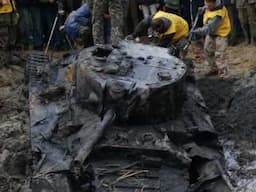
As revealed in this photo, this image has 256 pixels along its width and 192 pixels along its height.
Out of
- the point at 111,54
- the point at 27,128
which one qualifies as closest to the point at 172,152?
the point at 111,54

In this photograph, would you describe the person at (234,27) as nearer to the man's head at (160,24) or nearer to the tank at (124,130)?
the man's head at (160,24)

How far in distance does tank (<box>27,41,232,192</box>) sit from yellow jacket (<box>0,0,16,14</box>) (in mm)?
4984

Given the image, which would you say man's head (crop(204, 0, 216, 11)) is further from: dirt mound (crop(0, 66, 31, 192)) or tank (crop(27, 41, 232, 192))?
dirt mound (crop(0, 66, 31, 192))

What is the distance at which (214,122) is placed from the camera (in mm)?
13711

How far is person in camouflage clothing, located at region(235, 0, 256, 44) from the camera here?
17344 mm

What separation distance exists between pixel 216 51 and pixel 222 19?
0.71 meters

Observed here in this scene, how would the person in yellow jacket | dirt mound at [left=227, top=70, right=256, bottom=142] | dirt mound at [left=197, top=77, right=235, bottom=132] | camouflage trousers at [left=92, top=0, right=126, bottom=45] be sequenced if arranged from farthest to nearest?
camouflage trousers at [left=92, top=0, right=126, bottom=45] → the person in yellow jacket → dirt mound at [left=197, top=77, right=235, bottom=132] → dirt mound at [left=227, top=70, right=256, bottom=142]

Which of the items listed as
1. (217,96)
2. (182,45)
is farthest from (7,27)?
(217,96)

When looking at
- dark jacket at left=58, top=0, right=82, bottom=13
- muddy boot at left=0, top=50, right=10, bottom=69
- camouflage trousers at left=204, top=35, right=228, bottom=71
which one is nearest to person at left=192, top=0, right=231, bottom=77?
camouflage trousers at left=204, top=35, right=228, bottom=71

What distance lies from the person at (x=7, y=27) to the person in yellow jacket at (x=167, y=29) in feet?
11.2

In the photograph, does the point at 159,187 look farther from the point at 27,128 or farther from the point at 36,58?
the point at 36,58

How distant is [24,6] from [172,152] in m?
9.47

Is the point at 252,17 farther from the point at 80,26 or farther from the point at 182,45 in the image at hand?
the point at 80,26

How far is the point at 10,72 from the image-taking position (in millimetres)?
17109
